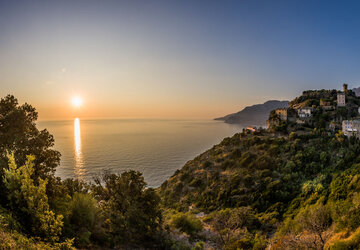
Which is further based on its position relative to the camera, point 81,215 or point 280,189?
point 280,189

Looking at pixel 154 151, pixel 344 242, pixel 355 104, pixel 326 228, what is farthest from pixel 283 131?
pixel 154 151

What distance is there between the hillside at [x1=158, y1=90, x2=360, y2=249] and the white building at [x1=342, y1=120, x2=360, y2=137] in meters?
2.18

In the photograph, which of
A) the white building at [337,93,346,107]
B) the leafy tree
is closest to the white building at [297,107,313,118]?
the white building at [337,93,346,107]

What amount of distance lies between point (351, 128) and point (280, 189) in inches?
907

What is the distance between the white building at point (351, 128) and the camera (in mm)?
36188

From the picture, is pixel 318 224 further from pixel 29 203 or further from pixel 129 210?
pixel 29 203

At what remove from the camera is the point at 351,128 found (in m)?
37.5

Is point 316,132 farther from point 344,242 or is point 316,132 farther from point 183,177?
point 344,242

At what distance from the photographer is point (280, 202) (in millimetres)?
25641

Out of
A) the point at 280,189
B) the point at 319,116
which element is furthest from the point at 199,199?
the point at 319,116

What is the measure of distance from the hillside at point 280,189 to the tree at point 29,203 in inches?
488

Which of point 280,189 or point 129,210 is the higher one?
point 129,210

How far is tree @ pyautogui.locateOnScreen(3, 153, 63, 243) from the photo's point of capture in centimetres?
819

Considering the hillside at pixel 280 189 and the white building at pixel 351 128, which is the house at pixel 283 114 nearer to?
the hillside at pixel 280 189
